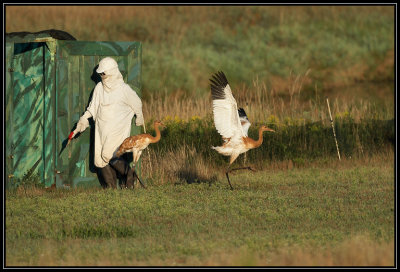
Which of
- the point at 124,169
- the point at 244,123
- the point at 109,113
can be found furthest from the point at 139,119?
the point at 244,123

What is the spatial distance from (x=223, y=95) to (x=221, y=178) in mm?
2748

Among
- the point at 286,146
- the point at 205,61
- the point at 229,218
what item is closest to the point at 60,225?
the point at 229,218

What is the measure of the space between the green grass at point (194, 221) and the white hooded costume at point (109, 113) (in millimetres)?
680

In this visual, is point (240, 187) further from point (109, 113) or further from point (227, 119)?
point (109, 113)

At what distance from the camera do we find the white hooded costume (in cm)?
1220

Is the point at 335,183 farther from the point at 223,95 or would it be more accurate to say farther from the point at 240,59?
→ the point at 240,59

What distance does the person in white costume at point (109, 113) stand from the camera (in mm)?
12180

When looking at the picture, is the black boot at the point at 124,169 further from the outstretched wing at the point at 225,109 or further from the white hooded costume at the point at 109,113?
the outstretched wing at the point at 225,109

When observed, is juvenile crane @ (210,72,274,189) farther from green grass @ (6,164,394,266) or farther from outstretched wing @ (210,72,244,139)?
green grass @ (6,164,394,266)

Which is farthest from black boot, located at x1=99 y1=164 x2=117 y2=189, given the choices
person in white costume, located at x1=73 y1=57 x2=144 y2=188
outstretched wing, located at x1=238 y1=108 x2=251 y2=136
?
outstretched wing, located at x1=238 y1=108 x2=251 y2=136

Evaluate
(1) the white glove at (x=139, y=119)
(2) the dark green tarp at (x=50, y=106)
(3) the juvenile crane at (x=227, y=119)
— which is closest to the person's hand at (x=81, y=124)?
(2) the dark green tarp at (x=50, y=106)

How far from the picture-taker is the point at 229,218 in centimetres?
1062

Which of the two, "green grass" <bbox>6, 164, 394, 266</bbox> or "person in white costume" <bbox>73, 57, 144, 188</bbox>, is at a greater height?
"person in white costume" <bbox>73, 57, 144, 188</bbox>

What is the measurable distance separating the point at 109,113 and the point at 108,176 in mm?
1030
